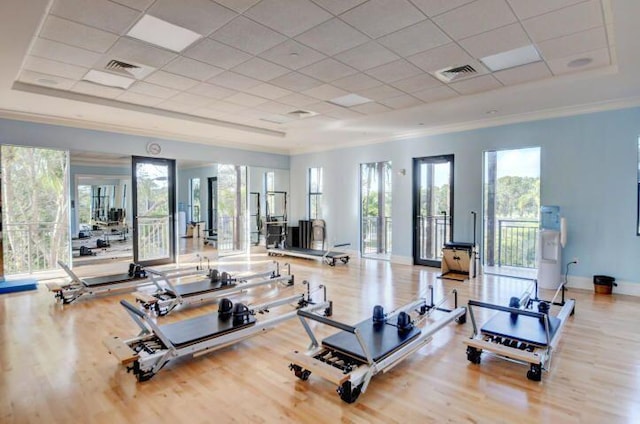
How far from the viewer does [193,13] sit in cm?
278

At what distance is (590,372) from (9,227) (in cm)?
838

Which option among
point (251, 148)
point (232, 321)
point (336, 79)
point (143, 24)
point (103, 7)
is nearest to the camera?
point (103, 7)

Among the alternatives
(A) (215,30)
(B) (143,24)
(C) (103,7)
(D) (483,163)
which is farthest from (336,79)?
(D) (483,163)

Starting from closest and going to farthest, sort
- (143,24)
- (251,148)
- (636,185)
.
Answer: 1. (143,24)
2. (636,185)
3. (251,148)

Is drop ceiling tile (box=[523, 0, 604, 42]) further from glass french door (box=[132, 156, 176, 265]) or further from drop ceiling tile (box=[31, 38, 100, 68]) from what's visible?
glass french door (box=[132, 156, 176, 265])

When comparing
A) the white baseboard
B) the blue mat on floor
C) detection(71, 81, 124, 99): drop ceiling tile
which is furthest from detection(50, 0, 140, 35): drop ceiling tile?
the white baseboard

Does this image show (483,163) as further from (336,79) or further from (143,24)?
(143,24)

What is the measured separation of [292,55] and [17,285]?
543 cm

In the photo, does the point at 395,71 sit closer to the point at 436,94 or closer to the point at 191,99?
the point at 436,94

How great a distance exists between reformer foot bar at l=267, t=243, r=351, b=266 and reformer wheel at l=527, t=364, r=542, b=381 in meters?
4.96

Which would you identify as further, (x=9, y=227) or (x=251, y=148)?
(x=251, y=148)

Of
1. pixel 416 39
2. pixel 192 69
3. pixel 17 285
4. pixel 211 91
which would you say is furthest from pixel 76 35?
pixel 17 285

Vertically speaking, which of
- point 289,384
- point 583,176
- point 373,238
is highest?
point 583,176

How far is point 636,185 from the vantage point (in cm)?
500
